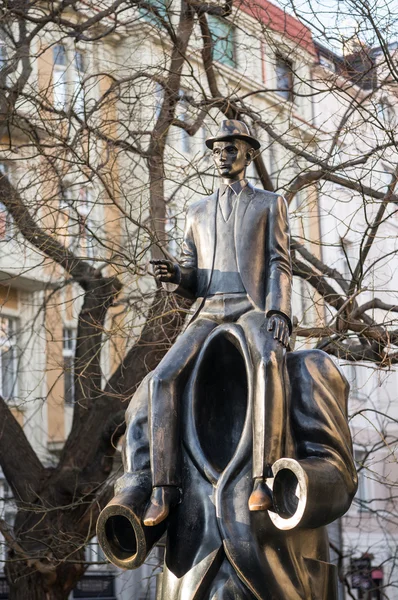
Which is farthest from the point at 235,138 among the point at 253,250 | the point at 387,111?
the point at 387,111

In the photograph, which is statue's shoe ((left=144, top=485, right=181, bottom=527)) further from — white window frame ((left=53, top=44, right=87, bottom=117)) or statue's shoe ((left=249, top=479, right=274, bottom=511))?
white window frame ((left=53, top=44, right=87, bottom=117))

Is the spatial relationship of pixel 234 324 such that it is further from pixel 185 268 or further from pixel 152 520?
pixel 152 520

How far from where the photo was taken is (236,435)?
214 inches

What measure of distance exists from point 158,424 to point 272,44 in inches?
282

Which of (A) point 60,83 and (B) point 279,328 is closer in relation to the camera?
(B) point 279,328

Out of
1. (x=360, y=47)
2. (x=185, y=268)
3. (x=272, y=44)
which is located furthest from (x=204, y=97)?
(x=185, y=268)

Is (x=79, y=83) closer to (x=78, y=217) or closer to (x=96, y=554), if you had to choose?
(x=78, y=217)

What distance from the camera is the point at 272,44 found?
11.8 meters

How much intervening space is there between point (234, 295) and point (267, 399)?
618mm

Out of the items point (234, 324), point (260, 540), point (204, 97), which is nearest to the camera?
point (260, 540)

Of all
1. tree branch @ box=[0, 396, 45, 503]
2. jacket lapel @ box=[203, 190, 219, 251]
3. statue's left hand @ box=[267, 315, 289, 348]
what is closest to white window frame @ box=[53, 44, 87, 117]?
tree branch @ box=[0, 396, 45, 503]

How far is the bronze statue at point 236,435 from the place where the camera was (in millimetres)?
5086

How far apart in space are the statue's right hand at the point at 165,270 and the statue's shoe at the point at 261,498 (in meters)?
1.07

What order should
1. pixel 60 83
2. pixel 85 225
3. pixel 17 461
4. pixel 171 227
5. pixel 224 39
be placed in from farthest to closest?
pixel 171 227
pixel 17 461
pixel 224 39
pixel 60 83
pixel 85 225
